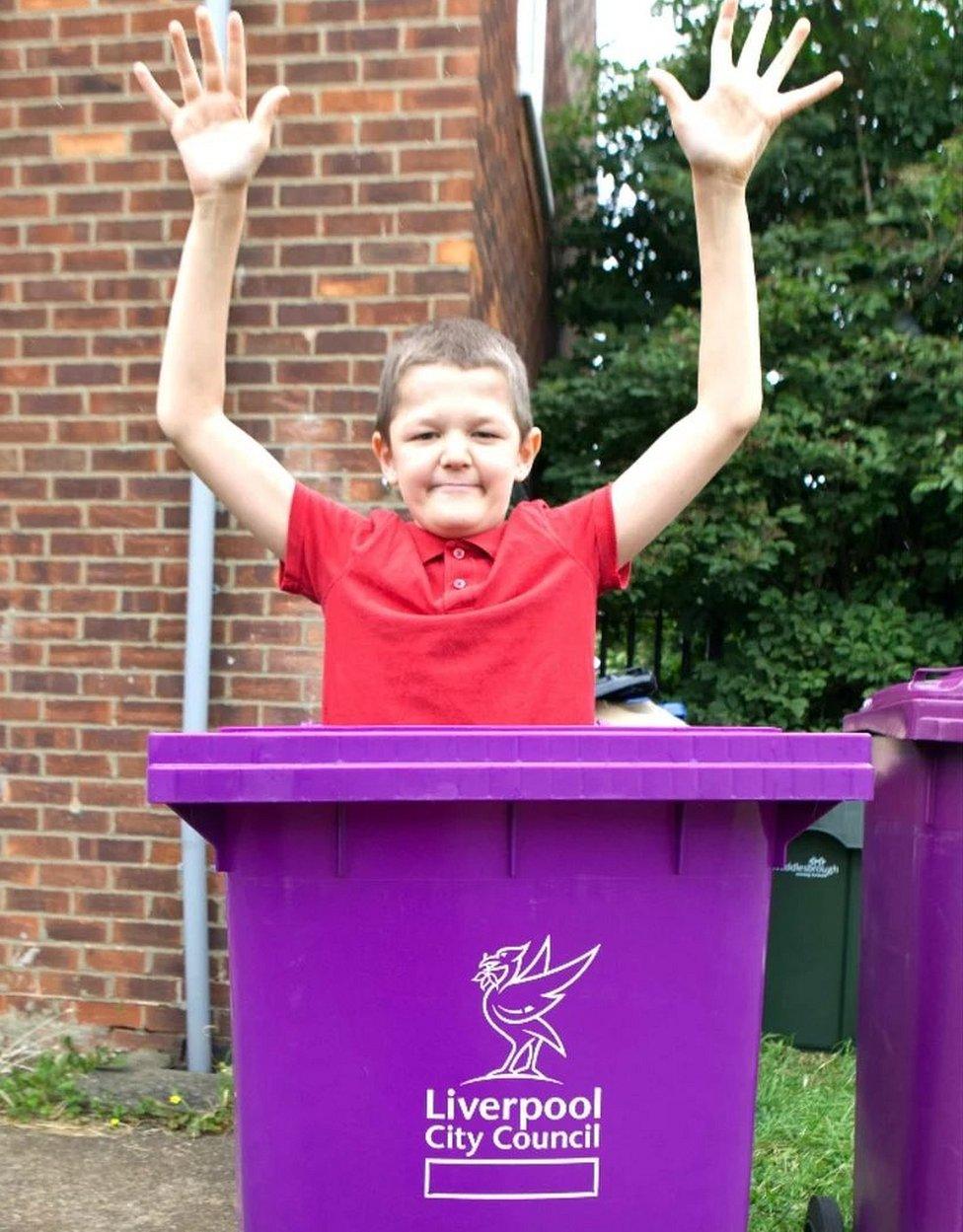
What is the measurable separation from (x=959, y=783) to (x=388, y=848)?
880mm

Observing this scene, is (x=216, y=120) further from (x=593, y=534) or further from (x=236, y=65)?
(x=593, y=534)

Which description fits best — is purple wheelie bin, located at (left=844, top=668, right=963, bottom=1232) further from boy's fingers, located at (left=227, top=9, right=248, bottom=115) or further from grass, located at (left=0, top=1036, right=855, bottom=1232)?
boy's fingers, located at (left=227, top=9, right=248, bottom=115)

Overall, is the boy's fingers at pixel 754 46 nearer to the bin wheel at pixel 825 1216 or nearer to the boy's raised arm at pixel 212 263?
the boy's raised arm at pixel 212 263

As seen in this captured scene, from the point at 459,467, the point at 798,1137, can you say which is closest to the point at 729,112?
the point at 459,467

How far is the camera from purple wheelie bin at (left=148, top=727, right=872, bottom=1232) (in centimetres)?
140

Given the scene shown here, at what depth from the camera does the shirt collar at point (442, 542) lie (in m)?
1.99

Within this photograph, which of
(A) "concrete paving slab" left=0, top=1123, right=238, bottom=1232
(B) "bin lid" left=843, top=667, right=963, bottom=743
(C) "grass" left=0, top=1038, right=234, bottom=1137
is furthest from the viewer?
(C) "grass" left=0, top=1038, right=234, bottom=1137

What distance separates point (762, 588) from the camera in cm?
506

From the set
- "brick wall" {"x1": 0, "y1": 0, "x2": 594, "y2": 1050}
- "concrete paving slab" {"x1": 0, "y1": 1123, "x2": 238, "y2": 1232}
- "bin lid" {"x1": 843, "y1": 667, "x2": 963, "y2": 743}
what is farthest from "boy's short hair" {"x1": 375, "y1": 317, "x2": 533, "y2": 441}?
"concrete paving slab" {"x1": 0, "y1": 1123, "x2": 238, "y2": 1232}

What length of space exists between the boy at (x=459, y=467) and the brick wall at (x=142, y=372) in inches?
53.3

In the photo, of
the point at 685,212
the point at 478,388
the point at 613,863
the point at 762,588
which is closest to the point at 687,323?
the point at 685,212

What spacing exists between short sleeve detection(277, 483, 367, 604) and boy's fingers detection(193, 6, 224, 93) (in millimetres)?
656

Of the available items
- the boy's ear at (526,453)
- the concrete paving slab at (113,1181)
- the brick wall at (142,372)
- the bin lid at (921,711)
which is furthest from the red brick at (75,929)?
the bin lid at (921,711)

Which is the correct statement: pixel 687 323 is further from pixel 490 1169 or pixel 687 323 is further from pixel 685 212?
pixel 490 1169
